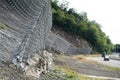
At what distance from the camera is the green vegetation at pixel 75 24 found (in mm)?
89700

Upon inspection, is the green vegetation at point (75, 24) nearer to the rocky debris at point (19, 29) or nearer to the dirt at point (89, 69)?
the dirt at point (89, 69)

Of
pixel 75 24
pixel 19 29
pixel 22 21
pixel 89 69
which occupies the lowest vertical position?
pixel 89 69

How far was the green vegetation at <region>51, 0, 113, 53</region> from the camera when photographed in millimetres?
89700

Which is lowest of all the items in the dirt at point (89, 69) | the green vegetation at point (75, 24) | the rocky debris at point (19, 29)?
the dirt at point (89, 69)

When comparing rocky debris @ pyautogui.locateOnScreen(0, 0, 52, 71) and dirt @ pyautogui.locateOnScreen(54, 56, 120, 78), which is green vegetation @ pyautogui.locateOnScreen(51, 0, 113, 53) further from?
rocky debris @ pyautogui.locateOnScreen(0, 0, 52, 71)

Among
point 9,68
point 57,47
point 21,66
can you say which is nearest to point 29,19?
point 21,66

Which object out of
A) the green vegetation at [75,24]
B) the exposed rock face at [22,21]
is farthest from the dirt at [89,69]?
the green vegetation at [75,24]

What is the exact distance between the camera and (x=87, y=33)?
106312 millimetres

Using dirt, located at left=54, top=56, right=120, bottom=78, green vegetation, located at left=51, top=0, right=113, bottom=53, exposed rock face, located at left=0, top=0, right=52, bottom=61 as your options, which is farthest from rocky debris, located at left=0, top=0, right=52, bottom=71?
green vegetation, located at left=51, top=0, right=113, bottom=53

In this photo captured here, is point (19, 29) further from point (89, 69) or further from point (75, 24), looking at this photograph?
point (75, 24)

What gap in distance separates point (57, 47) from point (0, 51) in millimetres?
40458

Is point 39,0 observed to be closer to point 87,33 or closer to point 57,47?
point 57,47

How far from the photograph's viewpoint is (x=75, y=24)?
319 feet

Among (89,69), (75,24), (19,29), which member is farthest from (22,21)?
(75,24)
